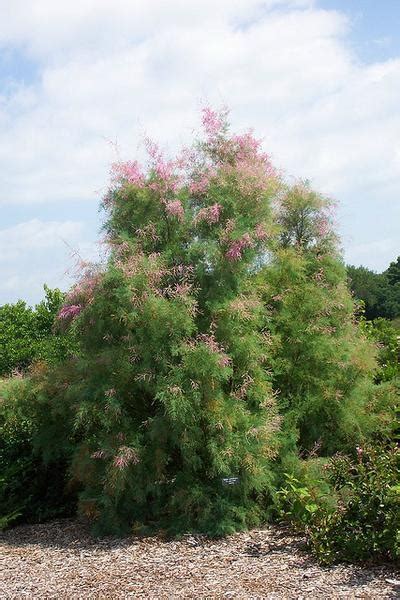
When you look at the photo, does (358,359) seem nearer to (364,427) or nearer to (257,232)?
(364,427)

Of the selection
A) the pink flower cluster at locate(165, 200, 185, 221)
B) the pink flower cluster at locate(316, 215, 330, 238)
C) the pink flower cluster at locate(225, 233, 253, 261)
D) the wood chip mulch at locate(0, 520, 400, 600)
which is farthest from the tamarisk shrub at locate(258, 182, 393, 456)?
the wood chip mulch at locate(0, 520, 400, 600)

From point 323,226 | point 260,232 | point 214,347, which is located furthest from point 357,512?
point 323,226

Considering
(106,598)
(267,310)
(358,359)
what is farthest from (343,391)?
(106,598)

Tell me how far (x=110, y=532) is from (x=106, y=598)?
1713mm

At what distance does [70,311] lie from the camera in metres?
6.67

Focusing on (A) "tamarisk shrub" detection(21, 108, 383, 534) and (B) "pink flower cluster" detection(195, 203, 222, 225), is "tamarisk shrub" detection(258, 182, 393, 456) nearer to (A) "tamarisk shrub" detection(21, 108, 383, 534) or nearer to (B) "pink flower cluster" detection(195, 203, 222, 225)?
(A) "tamarisk shrub" detection(21, 108, 383, 534)

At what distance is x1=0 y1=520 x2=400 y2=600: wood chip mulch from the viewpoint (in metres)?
4.79

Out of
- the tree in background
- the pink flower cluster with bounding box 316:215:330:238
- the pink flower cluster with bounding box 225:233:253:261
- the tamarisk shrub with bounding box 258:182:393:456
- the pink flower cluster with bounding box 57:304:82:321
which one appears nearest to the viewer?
the pink flower cluster with bounding box 225:233:253:261

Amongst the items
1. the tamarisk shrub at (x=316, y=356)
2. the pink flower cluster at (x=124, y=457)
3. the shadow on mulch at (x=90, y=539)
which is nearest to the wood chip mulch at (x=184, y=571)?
the shadow on mulch at (x=90, y=539)

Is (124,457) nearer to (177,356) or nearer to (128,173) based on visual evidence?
(177,356)

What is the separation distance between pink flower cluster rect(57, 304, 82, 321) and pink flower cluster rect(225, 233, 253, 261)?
4.90 feet

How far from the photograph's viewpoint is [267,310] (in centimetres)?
712

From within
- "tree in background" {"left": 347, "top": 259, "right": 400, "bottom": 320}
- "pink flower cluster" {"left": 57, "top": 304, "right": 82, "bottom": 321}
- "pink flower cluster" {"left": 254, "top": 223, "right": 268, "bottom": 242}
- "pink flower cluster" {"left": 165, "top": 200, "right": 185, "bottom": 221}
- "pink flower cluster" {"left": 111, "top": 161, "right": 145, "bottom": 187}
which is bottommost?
"pink flower cluster" {"left": 57, "top": 304, "right": 82, "bottom": 321}

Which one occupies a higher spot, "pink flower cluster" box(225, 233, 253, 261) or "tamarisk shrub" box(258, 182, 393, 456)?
"pink flower cluster" box(225, 233, 253, 261)
